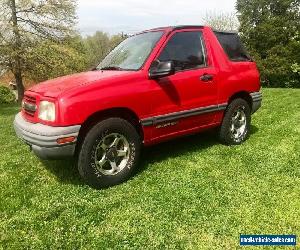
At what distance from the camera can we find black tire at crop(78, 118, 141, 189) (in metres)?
4.55

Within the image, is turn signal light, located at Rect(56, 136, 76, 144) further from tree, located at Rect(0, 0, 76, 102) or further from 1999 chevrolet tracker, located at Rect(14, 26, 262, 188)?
tree, located at Rect(0, 0, 76, 102)

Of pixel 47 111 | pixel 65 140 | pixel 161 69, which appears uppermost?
pixel 161 69

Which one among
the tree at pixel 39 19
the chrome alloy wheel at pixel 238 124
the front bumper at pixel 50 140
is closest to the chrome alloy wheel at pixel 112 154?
the front bumper at pixel 50 140

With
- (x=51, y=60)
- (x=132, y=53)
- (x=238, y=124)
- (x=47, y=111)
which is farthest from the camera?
(x=51, y=60)

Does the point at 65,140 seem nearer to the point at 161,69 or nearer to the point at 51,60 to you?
the point at 161,69

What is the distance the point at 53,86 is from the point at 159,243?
97.0 inches

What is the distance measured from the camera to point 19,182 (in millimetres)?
5027

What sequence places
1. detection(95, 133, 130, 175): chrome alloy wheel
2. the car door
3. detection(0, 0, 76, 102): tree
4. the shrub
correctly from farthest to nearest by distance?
the shrub, detection(0, 0, 76, 102): tree, the car door, detection(95, 133, 130, 175): chrome alloy wheel

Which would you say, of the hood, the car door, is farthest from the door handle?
the hood

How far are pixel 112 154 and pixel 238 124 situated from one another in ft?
8.82

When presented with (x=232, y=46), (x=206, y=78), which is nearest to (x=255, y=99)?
(x=232, y=46)

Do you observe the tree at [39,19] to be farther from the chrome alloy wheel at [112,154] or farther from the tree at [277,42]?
the chrome alloy wheel at [112,154]

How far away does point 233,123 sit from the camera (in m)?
6.41

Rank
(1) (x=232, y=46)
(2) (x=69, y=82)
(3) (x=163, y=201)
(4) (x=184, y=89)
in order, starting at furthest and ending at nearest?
(1) (x=232, y=46) → (4) (x=184, y=89) → (2) (x=69, y=82) → (3) (x=163, y=201)
